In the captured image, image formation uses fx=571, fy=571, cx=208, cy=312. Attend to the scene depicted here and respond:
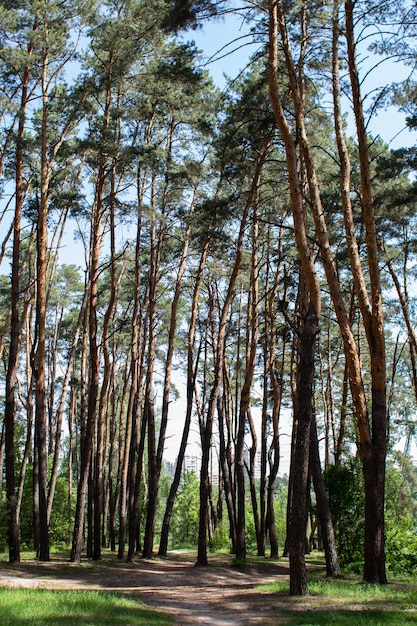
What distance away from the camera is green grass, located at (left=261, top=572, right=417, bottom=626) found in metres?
6.18

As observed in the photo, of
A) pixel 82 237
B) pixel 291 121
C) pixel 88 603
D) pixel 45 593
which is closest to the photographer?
pixel 88 603

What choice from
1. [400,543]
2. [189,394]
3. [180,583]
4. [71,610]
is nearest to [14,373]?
[189,394]

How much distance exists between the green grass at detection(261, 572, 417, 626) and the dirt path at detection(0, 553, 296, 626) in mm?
315

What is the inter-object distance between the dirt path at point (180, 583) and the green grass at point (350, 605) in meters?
0.32

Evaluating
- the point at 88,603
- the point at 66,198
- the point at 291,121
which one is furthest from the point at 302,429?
the point at 66,198

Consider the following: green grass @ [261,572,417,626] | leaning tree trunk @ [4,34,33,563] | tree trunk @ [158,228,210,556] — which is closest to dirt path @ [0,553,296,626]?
green grass @ [261,572,417,626]

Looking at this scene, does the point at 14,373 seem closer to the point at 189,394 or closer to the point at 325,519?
the point at 189,394

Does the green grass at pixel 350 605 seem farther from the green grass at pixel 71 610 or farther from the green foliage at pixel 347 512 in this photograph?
the green foliage at pixel 347 512

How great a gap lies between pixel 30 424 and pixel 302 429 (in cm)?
1573

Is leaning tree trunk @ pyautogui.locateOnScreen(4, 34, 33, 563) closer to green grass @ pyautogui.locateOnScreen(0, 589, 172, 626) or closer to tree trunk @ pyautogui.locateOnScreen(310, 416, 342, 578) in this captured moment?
green grass @ pyautogui.locateOnScreen(0, 589, 172, 626)

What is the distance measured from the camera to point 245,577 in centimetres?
1356

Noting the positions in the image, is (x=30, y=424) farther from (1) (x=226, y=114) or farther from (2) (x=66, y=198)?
(1) (x=226, y=114)

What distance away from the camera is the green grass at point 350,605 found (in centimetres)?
618

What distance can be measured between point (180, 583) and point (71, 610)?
5929 millimetres
